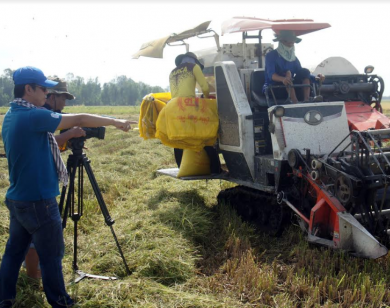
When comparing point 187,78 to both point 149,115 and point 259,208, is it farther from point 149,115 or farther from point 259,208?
point 259,208

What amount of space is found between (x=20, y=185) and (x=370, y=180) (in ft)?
10.4

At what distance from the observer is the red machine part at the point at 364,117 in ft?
20.4

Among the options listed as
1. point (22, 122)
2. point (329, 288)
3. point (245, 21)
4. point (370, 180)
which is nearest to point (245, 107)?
point (245, 21)

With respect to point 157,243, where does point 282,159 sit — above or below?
above

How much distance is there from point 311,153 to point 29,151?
10.8 ft

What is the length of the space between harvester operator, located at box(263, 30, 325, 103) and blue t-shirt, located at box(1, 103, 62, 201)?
→ 334 centimetres

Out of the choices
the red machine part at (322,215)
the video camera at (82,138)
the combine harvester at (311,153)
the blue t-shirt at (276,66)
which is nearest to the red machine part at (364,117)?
the combine harvester at (311,153)

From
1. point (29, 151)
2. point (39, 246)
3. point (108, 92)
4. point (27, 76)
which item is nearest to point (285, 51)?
point (27, 76)

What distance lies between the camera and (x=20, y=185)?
11.3 feet

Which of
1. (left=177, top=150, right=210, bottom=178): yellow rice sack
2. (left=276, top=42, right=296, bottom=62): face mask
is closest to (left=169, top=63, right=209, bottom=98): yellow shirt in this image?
(left=177, top=150, right=210, bottom=178): yellow rice sack

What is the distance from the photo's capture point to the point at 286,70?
6172mm

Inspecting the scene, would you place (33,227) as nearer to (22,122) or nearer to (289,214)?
(22,122)

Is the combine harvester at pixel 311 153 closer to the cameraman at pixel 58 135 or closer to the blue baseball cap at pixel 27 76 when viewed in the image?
the cameraman at pixel 58 135

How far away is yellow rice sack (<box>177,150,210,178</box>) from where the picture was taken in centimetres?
693
